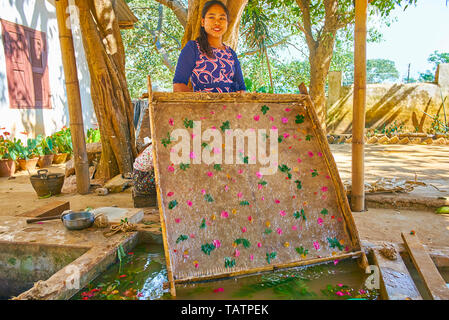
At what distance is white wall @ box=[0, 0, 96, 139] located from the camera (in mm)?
5914

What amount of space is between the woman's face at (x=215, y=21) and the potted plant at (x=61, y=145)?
17.6 feet

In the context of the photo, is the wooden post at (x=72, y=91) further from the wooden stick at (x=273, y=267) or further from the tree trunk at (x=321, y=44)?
the tree trunk at (x=321, y=44)

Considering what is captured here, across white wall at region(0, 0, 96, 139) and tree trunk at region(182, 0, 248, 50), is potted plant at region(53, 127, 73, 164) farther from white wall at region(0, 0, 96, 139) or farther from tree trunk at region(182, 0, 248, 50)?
tree trunk at region(182, 0, 248, 50)

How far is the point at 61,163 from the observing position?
6840 millimetres

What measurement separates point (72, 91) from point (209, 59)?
8.20ft

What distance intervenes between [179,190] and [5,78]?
17.7 ft

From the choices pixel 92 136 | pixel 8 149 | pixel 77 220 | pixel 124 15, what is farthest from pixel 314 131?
pixel 92 136

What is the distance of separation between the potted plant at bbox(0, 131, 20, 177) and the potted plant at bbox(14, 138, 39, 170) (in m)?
0.11

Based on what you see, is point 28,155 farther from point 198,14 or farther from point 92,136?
point 198,14

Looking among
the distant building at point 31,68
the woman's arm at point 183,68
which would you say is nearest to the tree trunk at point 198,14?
the woman's arm at point 183,68

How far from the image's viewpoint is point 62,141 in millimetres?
6926
